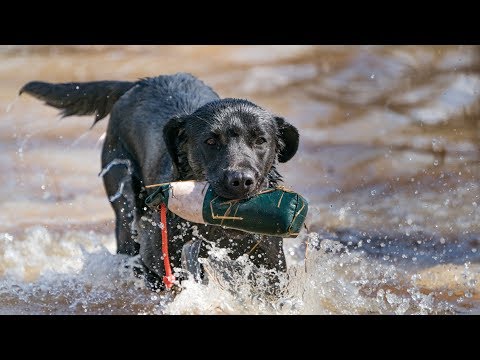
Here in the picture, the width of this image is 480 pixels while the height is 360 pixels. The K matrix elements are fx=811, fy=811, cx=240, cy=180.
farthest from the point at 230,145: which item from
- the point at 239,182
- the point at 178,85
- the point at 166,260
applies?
the point at 178,85

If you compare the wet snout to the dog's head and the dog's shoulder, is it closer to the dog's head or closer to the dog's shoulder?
the dog's head

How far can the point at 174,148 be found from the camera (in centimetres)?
513

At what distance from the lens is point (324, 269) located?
5523 mm

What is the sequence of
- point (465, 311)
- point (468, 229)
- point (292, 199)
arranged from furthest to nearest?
point (468, 229), point (465, 311), point (292, 199)

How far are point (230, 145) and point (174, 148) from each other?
1.74ft

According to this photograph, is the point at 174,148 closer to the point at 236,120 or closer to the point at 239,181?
the point at 236,120

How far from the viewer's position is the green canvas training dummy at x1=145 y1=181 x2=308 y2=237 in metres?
4.40

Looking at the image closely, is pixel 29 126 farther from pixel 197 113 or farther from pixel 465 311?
pixel 465 311

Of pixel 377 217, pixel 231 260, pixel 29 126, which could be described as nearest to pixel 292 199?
pixel 231 260

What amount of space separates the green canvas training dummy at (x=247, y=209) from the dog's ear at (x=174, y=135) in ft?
1.63

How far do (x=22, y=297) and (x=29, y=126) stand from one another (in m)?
3.25

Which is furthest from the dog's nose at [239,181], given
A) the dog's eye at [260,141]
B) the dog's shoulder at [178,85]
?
the dog's shoulder at [178,85]

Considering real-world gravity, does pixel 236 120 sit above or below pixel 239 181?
above

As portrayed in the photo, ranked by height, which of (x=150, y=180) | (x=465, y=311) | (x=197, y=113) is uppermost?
(x=197, y=113)
